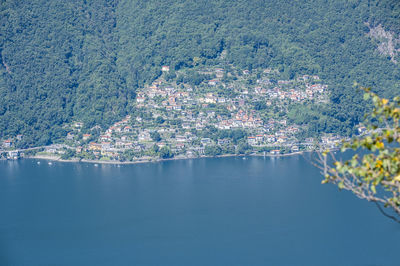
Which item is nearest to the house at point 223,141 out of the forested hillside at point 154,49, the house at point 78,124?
the forested hillside at point 154,49

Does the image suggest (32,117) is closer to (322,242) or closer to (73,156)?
(73,156)

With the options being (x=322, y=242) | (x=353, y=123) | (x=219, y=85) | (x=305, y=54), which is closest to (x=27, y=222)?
(x=322, y=242)

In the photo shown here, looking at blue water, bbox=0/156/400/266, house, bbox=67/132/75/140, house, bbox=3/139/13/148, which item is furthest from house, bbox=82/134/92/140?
blue water, bbox=0/156/400/266

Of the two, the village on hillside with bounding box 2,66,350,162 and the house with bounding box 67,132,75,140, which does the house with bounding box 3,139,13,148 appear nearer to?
the village on hillside with bounding box 2,66,350,162

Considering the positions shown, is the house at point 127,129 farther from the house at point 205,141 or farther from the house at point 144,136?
the house at point 205,141

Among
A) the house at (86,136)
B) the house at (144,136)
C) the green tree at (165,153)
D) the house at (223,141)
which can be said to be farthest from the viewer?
the house at (86,136)

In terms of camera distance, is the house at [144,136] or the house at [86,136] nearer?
the house at [144,136]

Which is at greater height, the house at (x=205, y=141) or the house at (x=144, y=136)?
the house at (x=144, y=136)
